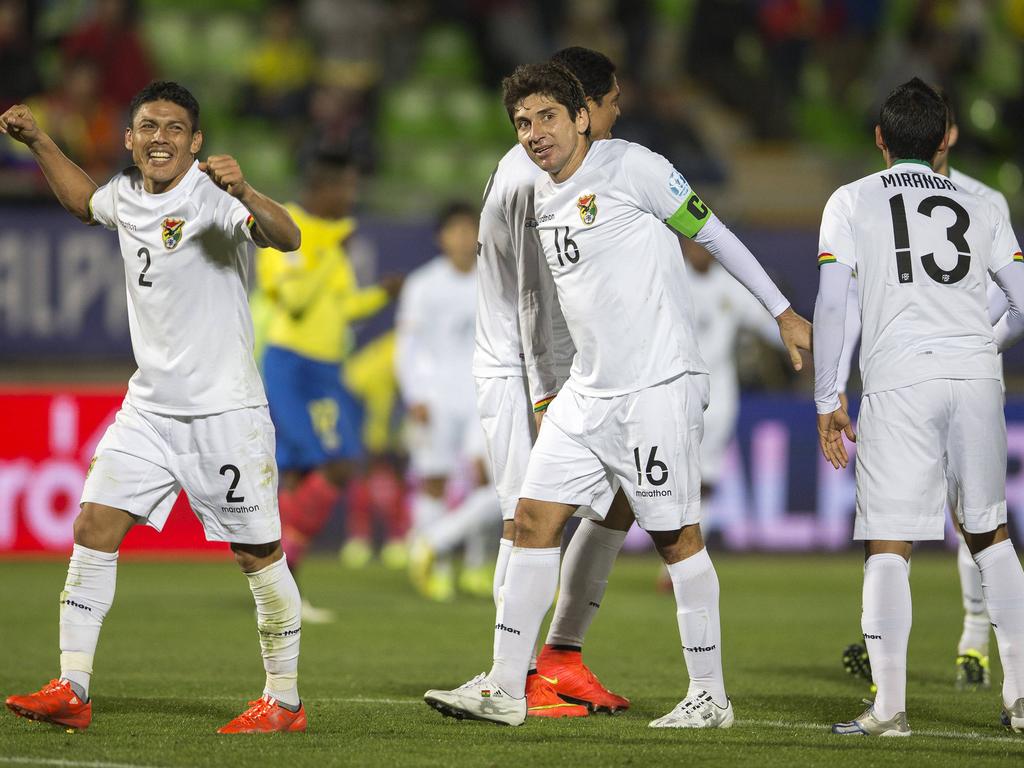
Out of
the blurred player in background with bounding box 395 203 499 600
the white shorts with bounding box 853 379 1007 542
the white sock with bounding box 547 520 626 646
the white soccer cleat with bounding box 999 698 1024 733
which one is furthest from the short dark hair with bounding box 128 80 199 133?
the blurred player in background with bounding box 395 203 499 600

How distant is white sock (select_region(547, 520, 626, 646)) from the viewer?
612 cm

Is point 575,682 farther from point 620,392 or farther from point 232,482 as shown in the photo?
point 232,482

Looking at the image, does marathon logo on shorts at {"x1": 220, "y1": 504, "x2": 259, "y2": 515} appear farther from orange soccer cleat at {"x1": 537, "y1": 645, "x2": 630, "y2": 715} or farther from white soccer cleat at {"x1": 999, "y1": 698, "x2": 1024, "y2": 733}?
white soccer cleat at {"x1": 999, "y1": 698, "x2": 1024, "y2": 733}

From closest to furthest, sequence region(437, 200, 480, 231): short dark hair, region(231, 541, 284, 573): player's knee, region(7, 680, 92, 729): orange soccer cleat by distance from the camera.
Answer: region(7, 680, 92, 729): orange soccer cleat
region(231, 541, 284, 573): player's knee
region(437, 200, 480, 231): short dark hair

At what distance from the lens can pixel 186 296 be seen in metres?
5.41

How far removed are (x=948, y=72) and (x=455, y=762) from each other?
46.4 ft

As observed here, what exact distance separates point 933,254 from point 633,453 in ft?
3.93

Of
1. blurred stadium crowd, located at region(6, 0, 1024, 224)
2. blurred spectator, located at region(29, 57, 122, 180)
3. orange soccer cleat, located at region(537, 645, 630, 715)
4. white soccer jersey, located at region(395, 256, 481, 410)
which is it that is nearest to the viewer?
orange soccer cleat, located at region(537, 645, 630, 715)

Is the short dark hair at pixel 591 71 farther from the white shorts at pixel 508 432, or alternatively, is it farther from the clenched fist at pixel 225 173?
the clenched fist at pixel 225 173

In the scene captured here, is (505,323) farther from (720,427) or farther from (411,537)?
(411,537)

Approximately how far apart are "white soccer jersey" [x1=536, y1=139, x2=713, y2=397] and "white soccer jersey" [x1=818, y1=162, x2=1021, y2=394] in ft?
1.80

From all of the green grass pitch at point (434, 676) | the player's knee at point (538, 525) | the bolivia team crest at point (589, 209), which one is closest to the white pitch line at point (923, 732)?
the green grass pitch at point (434, 676)

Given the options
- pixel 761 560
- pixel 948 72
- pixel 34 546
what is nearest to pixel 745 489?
pixel 761 560

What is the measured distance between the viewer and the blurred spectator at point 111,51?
48.7ft
